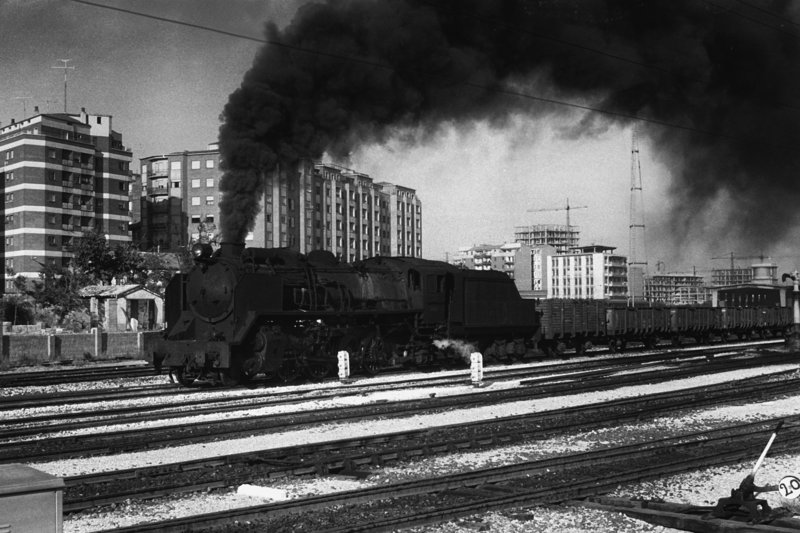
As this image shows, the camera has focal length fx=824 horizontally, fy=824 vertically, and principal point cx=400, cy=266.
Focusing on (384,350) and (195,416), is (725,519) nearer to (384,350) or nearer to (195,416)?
(195,416)

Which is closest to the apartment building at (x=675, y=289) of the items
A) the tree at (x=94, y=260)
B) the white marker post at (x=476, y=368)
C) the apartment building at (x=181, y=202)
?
the apartment building at (x=181, y=202)

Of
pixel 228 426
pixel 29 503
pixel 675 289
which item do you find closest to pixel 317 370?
pixel 228 426

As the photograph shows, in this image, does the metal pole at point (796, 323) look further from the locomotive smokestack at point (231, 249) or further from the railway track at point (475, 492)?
the railway track at point (475, 492)

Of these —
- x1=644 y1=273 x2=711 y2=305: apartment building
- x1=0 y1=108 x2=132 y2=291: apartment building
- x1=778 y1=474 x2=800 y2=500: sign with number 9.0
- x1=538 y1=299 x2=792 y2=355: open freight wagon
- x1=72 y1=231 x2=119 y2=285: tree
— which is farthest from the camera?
x1=644 y1=273 x2=711 y2=305: apartment building

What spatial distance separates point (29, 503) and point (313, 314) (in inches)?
621

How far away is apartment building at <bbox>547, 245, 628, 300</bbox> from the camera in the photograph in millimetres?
133625

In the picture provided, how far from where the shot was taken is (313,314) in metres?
19.9

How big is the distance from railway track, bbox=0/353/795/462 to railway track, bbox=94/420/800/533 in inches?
Answer: 170

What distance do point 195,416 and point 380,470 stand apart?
5.81 meters

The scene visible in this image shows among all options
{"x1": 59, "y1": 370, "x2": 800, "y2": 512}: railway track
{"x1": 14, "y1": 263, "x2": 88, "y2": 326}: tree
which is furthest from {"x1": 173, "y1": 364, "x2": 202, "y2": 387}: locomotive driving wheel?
{"x1": 14, "y1": 263, "x2": 88, "y2": 326}: tree

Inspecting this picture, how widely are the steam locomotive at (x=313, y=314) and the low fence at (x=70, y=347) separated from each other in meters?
7.21

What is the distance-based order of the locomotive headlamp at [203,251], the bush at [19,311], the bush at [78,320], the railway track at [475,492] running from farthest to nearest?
the bush at [19,311] → the bush at [78,320] → the locomotive headlamp at [203,251] → the railway track at [475,492]

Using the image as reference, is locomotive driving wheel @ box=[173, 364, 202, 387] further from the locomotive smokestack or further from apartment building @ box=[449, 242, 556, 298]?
apartment building @ box=[449, 242, 556, 298]

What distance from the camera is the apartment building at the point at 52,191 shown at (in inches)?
2584
